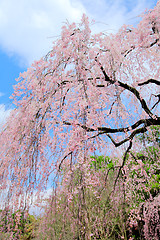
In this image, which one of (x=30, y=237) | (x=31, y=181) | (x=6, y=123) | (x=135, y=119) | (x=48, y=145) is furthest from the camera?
(x=30, y=237)

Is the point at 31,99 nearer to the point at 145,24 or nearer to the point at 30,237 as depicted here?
the point at 145,24

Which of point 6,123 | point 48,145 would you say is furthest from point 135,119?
point 6,123

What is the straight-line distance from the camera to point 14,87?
2.94 m

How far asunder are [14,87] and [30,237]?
16.9 ft

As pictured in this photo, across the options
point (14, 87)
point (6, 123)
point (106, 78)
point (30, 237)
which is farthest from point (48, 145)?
point (30, 237)

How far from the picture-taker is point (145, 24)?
12.5 feet

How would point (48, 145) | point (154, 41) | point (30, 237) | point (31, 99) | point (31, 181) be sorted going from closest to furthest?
Answer: point (31, 181) → point (31, 99) → point (48, 145) → point (154, 41) → point (30, 237)

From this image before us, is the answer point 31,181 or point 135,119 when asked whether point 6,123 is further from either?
point 135,119

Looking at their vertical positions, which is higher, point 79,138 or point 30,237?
point 79,138

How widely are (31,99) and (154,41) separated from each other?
2.81m

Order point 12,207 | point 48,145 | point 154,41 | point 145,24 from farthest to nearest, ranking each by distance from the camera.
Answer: point 154,41, point 145,24, point 48,145, point 12,207

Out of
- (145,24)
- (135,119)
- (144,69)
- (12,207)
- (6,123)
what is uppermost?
(145,24)

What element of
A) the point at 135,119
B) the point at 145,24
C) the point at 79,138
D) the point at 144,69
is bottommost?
the point at 79,138

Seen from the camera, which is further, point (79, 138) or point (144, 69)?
point (144, 69)
